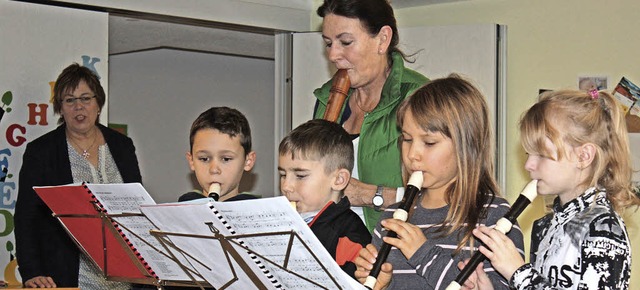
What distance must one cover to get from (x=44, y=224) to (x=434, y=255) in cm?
229

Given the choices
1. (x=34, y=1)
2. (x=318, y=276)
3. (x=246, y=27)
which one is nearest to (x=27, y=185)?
(x=34, y=1)

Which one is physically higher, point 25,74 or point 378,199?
point 25,74

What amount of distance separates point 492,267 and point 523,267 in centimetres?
14

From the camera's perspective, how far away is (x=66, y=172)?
3748 mm

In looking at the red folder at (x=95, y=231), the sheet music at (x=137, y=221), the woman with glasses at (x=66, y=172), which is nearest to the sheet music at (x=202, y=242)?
the sheet music at (x=137, y=221)

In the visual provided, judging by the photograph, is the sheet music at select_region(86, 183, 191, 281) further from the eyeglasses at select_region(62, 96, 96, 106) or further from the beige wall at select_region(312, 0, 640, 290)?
the beige wall at select_region(312, 0, 640, 290)

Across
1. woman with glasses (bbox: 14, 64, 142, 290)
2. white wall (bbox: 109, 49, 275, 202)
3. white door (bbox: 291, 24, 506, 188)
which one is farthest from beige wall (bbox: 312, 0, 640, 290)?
white wall (bbox: 109, 49, 275, 202)

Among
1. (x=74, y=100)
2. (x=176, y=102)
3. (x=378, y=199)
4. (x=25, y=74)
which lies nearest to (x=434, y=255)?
(x=378, y=199)

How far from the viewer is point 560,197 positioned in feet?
6.54

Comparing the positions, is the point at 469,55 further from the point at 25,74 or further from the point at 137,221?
the point at 137,221

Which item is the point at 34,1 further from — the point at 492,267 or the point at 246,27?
the point at 492,267

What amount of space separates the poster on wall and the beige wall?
6.62ft

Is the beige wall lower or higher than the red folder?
higher

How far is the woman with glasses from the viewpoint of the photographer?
3.69 meters
